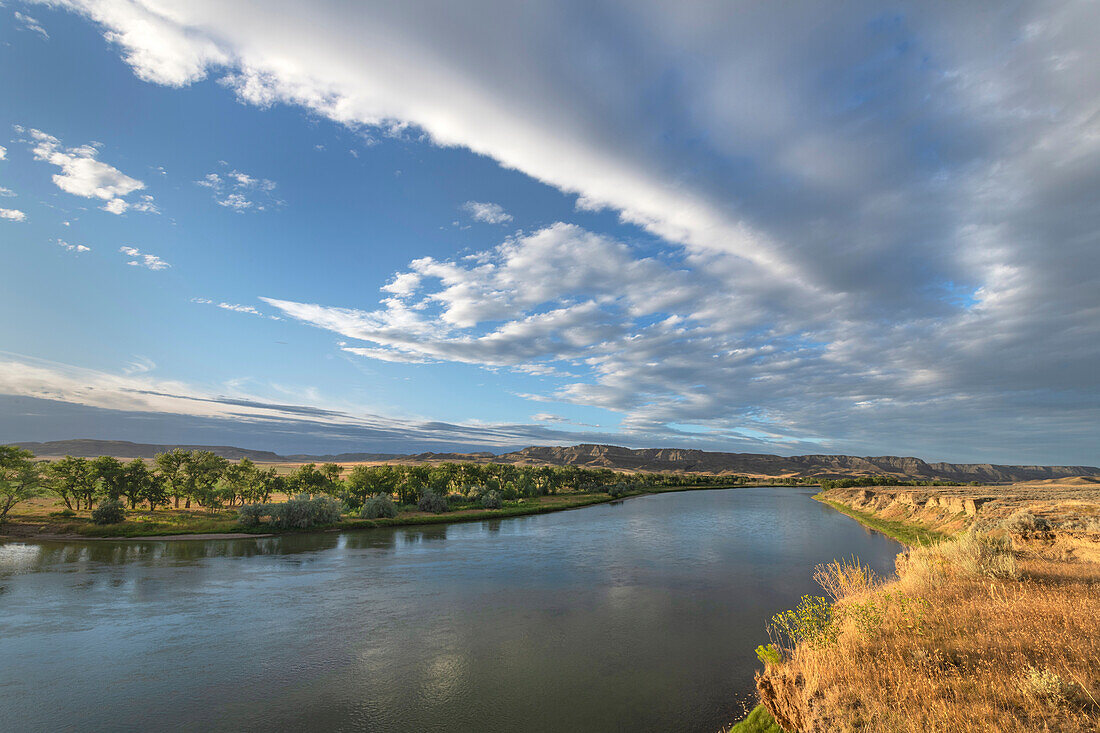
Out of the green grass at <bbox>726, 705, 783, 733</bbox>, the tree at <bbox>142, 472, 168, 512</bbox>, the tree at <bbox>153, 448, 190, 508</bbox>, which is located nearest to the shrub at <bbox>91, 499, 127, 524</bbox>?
the tree at <bbox>153, 448, 190, 508</bbox>

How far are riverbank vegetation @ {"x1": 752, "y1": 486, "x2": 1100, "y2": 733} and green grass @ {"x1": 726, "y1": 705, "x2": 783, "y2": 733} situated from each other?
2.97 ft

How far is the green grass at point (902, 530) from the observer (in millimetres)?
39125

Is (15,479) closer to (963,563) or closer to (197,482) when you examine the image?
(197,482)

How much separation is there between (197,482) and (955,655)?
244ft

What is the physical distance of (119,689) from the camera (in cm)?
1529

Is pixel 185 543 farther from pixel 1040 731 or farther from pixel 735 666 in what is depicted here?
pixel 1040 731

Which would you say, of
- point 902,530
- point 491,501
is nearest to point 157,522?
point 491,501

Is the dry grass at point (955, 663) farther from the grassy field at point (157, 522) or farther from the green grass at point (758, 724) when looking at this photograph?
the grassy field at point (157, 522)

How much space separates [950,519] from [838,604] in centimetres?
4146

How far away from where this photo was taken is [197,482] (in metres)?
58.0

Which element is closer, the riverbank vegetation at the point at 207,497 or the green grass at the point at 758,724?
the green grass at the point at 758,724

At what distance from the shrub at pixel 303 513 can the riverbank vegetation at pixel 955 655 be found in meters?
52.5

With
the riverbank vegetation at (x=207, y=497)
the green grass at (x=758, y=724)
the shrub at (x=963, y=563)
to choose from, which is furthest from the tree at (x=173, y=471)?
the shrub at (x=963, y=563)

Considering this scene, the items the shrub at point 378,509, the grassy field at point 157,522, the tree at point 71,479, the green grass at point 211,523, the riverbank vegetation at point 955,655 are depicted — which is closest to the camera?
the riverbank vegetation at point 955,655
